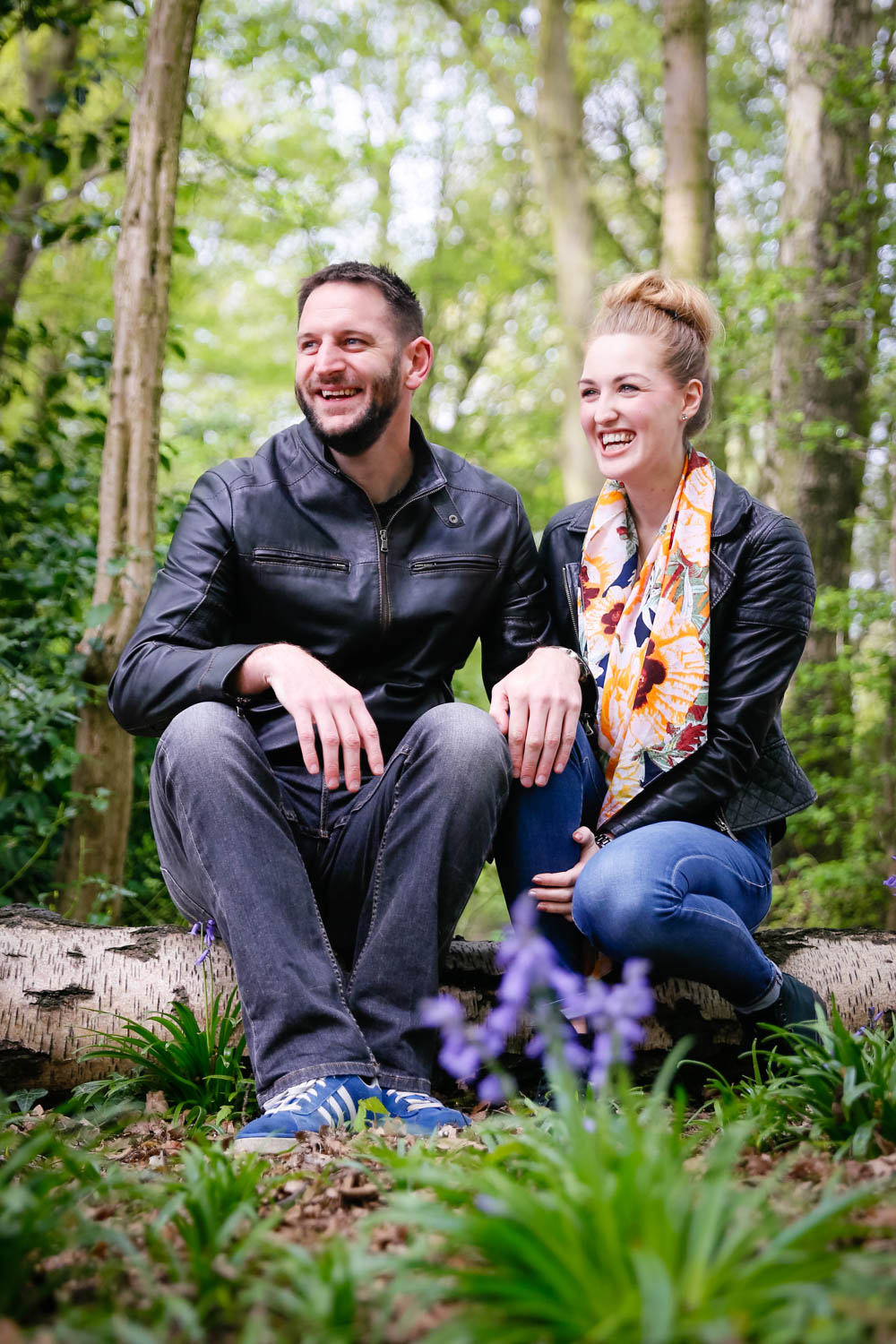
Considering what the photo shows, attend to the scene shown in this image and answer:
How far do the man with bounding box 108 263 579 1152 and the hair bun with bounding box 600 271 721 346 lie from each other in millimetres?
566

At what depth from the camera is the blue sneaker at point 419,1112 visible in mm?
2166

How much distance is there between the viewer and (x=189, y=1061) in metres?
2.57

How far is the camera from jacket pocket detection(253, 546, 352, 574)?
2820mm

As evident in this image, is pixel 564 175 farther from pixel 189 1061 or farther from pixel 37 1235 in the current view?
pixel 37 1235

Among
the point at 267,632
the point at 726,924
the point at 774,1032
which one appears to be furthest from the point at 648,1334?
the point at 267,632

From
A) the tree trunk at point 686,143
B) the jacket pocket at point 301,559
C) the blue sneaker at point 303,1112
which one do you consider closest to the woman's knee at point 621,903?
the blue sneaker at point 303,1112

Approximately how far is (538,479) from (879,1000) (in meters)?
12.1

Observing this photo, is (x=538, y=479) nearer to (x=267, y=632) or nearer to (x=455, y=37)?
(x=455, y=37)

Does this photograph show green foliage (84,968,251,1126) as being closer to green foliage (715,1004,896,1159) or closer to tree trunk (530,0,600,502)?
green foliage (715,1004,896,1159)

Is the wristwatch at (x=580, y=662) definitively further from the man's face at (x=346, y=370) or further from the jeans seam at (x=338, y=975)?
the jeans seam at (x=338, y=975)

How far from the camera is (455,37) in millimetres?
12641

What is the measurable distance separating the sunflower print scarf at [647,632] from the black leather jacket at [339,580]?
218mm

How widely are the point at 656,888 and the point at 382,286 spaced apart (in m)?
1.77

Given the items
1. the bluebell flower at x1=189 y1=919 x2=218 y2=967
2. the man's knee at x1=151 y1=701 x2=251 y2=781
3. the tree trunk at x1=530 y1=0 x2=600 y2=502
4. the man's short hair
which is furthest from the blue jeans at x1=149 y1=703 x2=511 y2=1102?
A: the tree trunk at x1=530 y1=0 x2=600 y2=502
